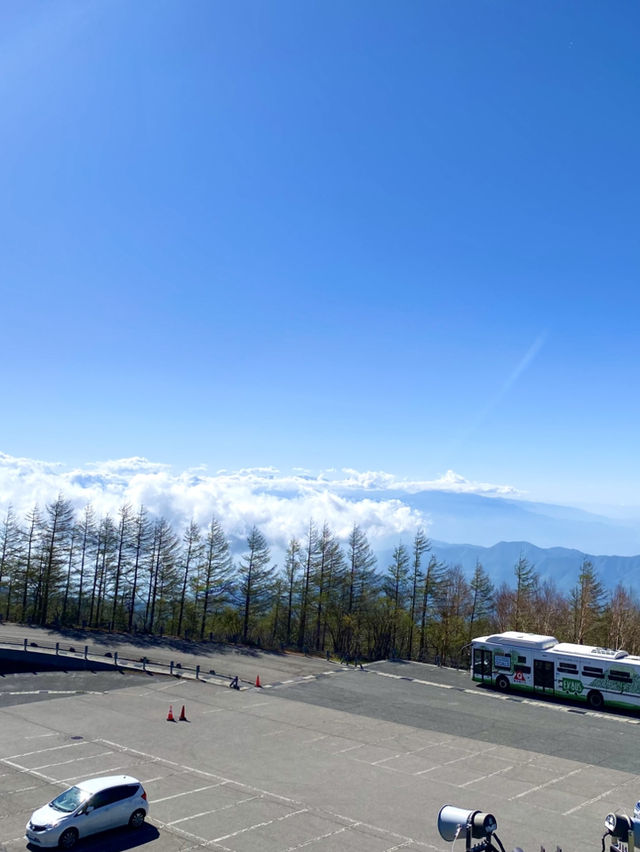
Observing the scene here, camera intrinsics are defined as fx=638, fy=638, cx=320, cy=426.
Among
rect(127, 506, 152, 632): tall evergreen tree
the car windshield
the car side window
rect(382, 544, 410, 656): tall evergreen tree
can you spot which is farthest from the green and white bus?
rect(127, 506, 152, 632): tall evergreen tree

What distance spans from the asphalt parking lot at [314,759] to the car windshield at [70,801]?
1162mm

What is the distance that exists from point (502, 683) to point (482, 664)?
5.60 ft

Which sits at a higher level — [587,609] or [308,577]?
[308,577]

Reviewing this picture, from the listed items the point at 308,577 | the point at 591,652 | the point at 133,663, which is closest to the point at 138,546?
the point at 308,577

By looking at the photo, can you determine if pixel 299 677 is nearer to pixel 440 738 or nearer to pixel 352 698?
pixel 352 698

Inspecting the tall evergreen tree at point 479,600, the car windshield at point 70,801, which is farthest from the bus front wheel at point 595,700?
the tall evergreen tree at point 479,600

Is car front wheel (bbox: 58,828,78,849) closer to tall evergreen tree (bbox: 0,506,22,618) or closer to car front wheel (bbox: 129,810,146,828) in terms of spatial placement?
car front wheel (bbox: 129,810,146,828)

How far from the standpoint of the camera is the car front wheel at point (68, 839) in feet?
57.2

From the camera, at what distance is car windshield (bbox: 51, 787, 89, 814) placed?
59.0 feet

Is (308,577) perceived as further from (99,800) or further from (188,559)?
(99,800)

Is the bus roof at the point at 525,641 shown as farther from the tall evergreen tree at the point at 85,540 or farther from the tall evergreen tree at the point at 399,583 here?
the tall evergreen tree at the point at 85,540

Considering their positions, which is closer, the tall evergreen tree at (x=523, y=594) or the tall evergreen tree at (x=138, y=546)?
the tall evergreen tree at (x=523, y=594)

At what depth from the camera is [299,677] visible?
44969 mm

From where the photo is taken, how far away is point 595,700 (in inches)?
1480
